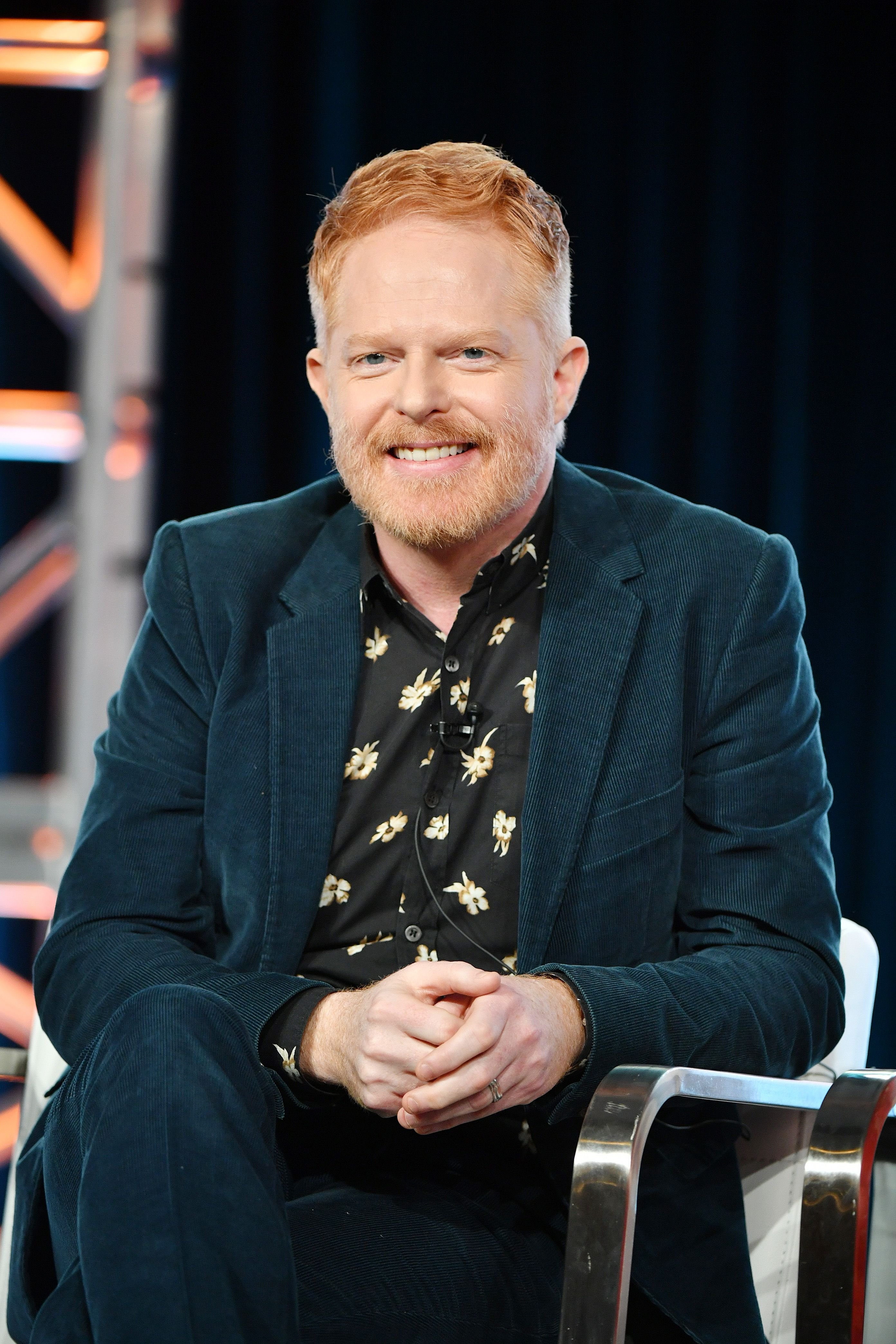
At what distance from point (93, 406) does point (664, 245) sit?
4.25 ft

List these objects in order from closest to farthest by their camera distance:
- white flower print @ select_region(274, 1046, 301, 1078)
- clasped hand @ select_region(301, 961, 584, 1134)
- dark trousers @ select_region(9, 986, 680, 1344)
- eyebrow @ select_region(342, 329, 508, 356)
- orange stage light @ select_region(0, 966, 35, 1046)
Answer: dark trousers @ select_region(9, 986, 680, 1344)
clasped hand @ select_region(301, 961, 584, 1134)
white flower print @ select_region(274, 1046, 301, 1078)
eyebrow @ select_region(342, 329, 508, 356)
orange stage light @ select_region(0, 966, 35, 1046)

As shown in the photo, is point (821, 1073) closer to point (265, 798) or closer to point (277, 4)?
point (265, 798)

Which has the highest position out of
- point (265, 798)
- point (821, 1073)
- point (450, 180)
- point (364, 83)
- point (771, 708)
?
point (364, 83)

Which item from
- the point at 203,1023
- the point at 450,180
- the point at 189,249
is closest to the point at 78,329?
the point at 189,249

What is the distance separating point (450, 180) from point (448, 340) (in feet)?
0.60

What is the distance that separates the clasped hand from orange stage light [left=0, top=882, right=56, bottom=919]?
1.84 metres

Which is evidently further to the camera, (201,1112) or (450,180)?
(450,180)

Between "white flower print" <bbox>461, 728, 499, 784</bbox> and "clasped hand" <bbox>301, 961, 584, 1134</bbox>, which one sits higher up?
"white flower print" <bbox>461, 728, 499, 784</bbox>

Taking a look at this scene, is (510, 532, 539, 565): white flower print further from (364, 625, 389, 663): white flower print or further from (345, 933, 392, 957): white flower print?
(345, 933, 392, 957): white flower print

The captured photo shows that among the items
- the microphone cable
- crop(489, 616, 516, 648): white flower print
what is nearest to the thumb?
the microphone cable

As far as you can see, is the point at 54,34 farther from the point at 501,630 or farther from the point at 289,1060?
the point at 289,1060

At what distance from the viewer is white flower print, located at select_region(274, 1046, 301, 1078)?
1.28 meters

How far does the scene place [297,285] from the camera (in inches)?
127

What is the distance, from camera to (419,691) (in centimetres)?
153
